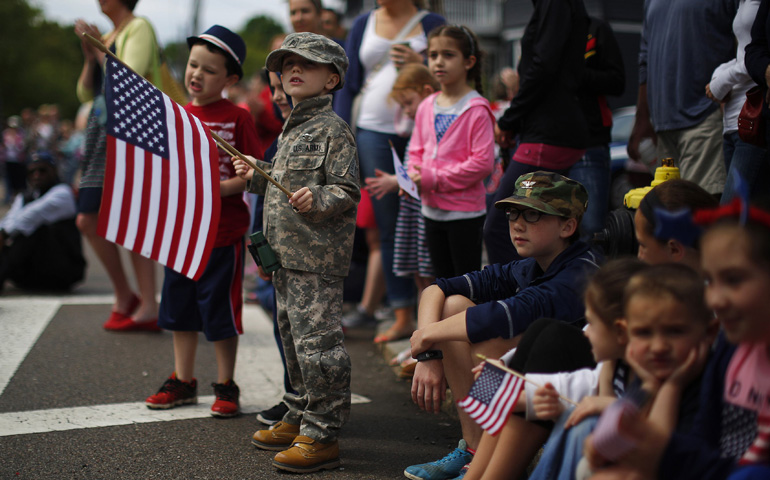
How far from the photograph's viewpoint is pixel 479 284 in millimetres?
3225

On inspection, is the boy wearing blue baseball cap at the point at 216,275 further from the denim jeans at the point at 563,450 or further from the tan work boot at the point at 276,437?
the denim jeans at the point at 563,450

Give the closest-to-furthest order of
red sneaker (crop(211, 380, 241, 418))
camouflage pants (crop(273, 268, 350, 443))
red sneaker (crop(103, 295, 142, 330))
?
camouflage pants (crop(273, 268, 350, 443)) < red sneaker (crop(211, 380, 241, 418)) < red sneaker (crop(103, 295, 142, 330))

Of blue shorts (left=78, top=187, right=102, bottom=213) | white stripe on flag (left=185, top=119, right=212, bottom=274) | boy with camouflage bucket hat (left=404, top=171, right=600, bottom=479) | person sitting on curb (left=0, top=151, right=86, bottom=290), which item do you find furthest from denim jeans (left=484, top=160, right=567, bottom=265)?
person sitting on curb (left=0, top=151, right=86, bottom=290)

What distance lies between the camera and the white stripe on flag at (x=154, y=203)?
11.8 ft

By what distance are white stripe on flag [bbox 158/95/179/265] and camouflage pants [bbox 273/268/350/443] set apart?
58 centimetres

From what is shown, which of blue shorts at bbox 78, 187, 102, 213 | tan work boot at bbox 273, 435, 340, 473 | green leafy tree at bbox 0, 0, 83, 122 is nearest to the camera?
tan work boot at bbox 273, 435, 340, 473

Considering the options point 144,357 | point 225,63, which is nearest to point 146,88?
point 225,63

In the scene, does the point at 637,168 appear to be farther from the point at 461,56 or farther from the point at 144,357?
the point at 144,357

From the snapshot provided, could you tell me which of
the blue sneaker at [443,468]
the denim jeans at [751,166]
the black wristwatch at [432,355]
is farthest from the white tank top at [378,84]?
the blue sneaker at [443,468]

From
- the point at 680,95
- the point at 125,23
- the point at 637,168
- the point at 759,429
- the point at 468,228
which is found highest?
the point at 125,23

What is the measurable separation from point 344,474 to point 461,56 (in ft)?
7.82

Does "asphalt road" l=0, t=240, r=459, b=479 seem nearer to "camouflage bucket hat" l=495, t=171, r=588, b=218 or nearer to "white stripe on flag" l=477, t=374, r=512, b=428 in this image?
"white stripe on flag" l=477, t=374, r=512, b=428

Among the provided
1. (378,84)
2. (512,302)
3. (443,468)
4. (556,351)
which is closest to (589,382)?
(556,351)

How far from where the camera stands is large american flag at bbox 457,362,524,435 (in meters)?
2.33
